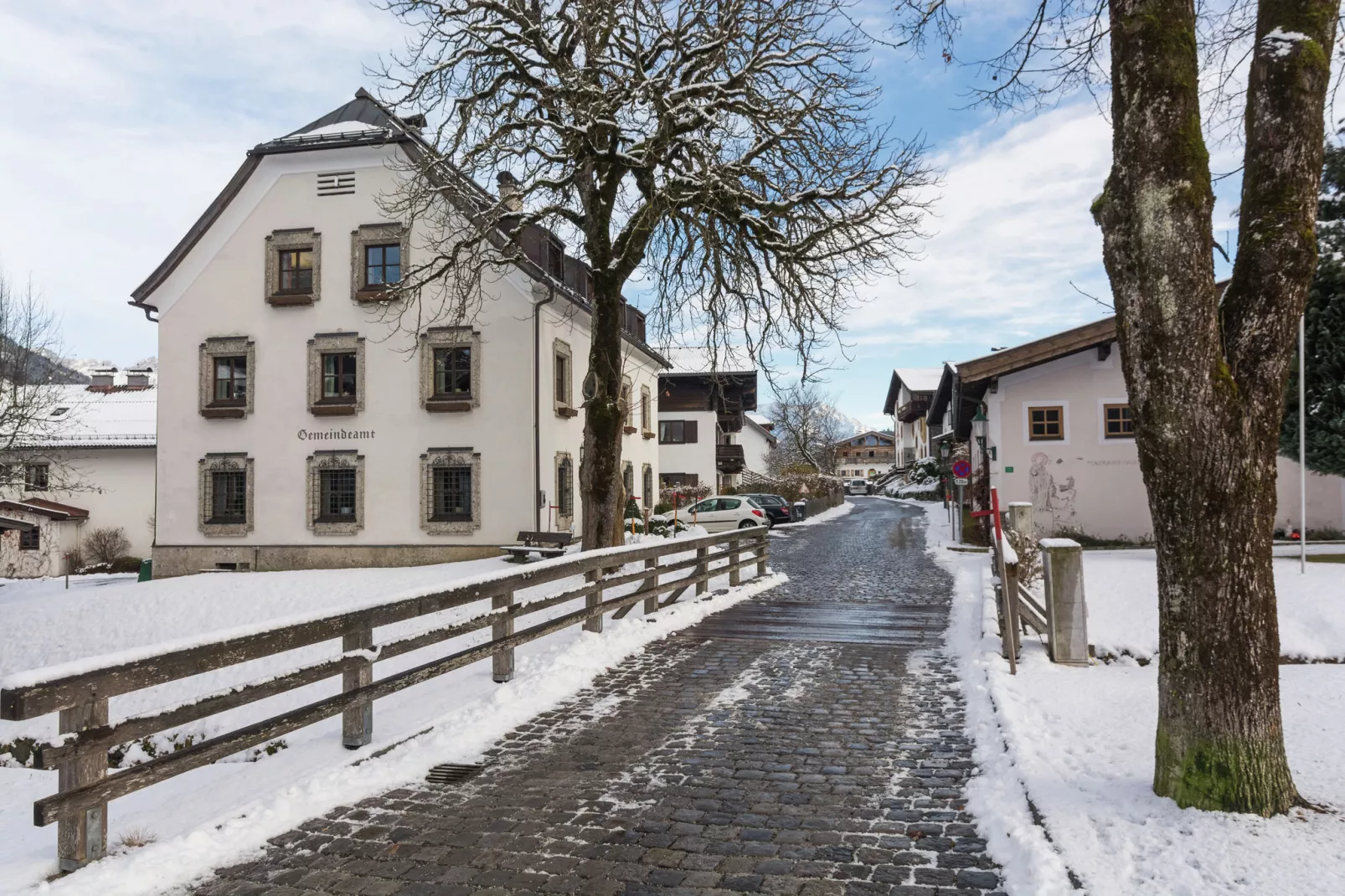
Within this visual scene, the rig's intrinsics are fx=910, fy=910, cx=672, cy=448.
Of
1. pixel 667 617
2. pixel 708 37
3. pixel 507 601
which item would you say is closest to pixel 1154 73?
pixel 507 601

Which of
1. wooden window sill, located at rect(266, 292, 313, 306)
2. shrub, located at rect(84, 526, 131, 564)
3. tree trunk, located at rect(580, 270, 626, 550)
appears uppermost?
wooden window sill, located at rect(266, 292, 313, 306)

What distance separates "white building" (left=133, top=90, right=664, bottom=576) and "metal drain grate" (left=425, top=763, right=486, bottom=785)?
17.3 m

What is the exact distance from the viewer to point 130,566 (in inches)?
1357

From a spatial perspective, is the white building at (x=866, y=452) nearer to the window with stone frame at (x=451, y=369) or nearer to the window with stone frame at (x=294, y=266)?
the window with stone frame at (x=451, y=369)

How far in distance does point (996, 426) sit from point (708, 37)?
1326cm

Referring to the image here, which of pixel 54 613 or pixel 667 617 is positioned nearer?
pixel 667 617

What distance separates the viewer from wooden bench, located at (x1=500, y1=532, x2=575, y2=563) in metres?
21.3

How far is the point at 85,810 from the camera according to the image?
4.03 meters

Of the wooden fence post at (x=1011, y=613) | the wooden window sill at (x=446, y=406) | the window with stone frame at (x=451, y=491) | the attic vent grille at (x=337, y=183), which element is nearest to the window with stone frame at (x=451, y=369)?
the wooden window sill at (x=446, y=406)

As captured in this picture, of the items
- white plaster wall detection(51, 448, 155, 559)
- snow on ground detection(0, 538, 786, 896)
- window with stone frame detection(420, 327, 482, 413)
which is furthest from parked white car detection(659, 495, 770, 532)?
white plaster wall detection(51, 448, 155, 559)

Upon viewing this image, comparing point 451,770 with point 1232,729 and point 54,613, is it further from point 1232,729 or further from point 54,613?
point 54,613

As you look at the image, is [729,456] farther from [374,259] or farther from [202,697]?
[202,697]

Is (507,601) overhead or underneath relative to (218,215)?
underneath

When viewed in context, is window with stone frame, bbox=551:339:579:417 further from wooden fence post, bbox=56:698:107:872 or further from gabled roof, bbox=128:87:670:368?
wooden fence post, bbox=56:698:107:872
